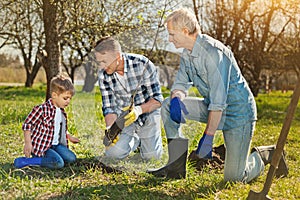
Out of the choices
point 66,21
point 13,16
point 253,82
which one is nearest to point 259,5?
point 253,82

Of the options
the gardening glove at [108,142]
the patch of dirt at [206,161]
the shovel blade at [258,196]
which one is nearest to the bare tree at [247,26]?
the patch of dirt at [206,161]

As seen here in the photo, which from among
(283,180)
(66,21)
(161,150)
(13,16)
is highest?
(13,16)

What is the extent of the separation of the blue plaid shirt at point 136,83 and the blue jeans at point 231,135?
238 millimetres

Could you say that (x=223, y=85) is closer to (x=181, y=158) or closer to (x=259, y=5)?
(x=181, y=158)

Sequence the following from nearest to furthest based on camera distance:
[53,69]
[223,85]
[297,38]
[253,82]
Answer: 1. [223,85]
2. [53,69]
3. [253,82]
4. [297,38]

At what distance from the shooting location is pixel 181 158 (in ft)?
11.9

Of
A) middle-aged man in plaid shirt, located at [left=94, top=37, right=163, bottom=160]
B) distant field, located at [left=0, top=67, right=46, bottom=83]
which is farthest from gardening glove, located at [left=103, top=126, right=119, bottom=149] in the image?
distant field, located at [left=0, top=67, right=46, bottom=83]

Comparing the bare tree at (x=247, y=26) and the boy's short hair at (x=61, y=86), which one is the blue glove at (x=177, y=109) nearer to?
the boy's short hair at (x=61, y=86)

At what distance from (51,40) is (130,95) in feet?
13.3

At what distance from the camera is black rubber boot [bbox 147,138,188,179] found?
3537mm

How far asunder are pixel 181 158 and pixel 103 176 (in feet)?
2.15

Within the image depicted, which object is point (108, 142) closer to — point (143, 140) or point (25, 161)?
point (143, 140)

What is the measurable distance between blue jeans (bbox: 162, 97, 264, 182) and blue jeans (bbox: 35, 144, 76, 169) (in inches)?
39.9

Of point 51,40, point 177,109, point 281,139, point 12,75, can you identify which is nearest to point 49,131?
point 177,109
